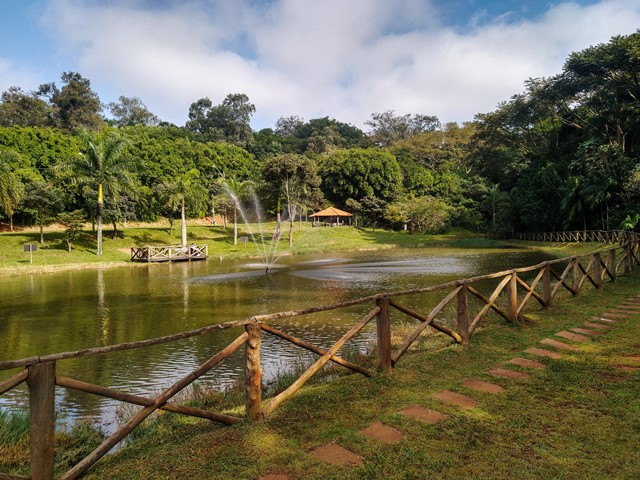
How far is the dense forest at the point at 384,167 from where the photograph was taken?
3409 cm

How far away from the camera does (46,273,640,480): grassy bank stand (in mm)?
3334

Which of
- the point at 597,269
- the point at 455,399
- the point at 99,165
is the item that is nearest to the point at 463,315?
the point at 455,399

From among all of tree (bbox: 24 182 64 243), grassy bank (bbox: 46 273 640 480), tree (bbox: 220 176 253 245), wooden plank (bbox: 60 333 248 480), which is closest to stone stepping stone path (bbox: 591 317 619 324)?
grassy bank (bbox: 46 273 640 480)

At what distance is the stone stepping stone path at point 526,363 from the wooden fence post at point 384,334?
6.12 ft

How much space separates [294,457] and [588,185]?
40475mm

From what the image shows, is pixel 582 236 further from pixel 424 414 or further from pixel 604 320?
pixel 424 414

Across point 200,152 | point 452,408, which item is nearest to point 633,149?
point 452,408

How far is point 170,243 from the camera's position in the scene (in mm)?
42250

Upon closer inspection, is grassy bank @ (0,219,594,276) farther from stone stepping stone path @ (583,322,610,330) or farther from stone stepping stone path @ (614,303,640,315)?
stone stepping stone path @ (583,322,610,330)

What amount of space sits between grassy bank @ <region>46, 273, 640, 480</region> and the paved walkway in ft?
0.29

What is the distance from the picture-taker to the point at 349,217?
62.2 metres

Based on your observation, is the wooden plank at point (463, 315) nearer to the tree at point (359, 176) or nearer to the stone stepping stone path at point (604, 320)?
the stone stepping stone path at point (604, 320)

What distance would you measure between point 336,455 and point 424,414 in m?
1.24

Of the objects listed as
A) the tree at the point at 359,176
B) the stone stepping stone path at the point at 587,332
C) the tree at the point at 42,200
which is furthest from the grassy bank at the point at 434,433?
the tree at the point at 359,176
